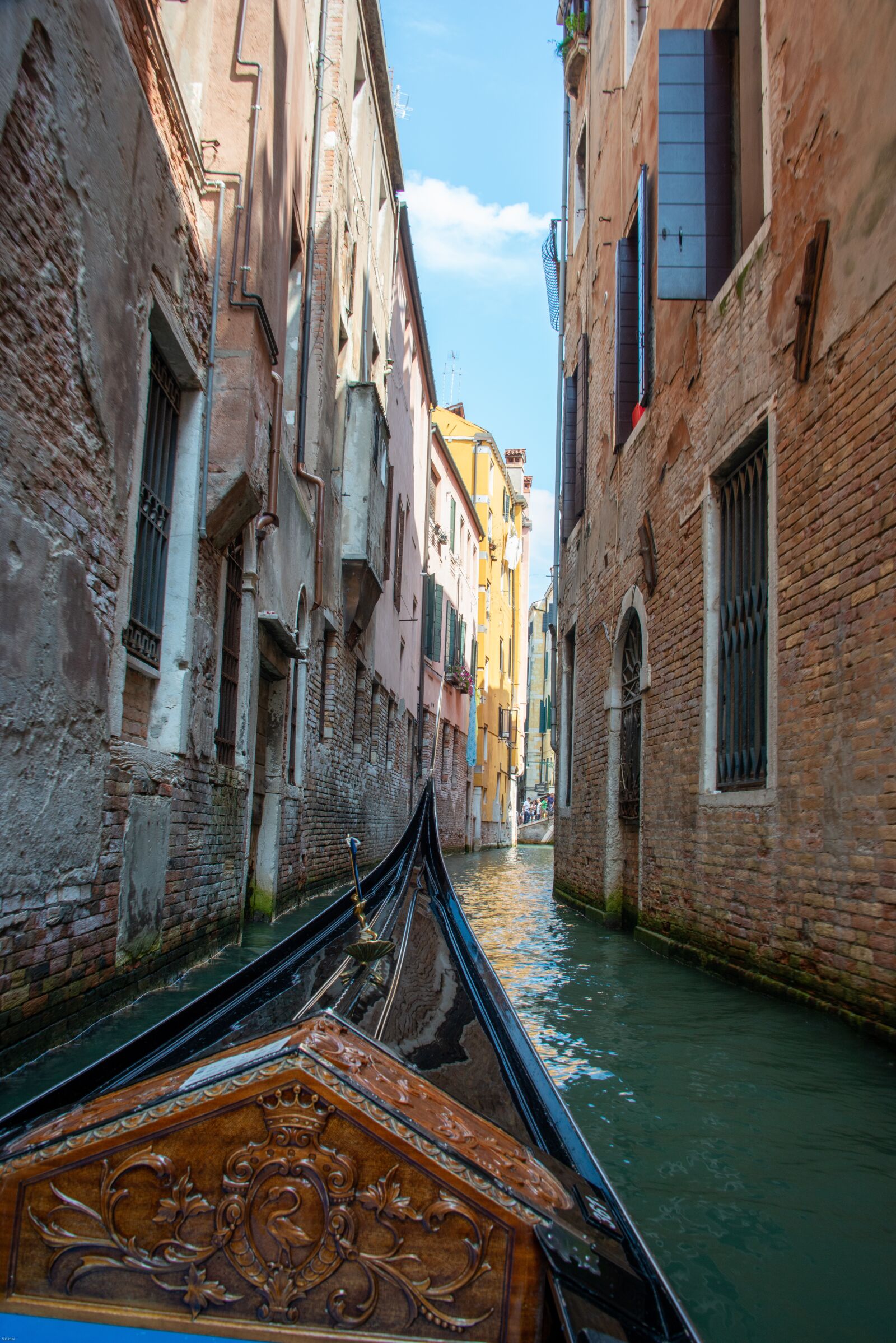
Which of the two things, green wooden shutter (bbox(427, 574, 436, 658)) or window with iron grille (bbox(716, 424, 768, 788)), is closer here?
window with iron grille (bbox(716, 424, 768, 788))

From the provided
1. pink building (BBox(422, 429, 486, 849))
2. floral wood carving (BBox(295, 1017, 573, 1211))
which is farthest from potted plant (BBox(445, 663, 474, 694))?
floral wood carving (BBox(295, 1017, 573, 1211))

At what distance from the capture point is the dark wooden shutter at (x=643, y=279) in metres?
7.25

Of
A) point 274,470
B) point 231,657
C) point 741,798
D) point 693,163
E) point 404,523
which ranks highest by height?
point 404,523

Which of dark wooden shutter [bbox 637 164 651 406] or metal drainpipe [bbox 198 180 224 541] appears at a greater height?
dark wooden shutter [bbox 637 164 651 406]

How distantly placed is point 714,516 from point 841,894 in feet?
8.13

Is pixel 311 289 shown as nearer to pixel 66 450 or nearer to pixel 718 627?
pixel 718 627

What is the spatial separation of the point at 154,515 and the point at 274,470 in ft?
6.29

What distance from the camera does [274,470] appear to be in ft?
20.9

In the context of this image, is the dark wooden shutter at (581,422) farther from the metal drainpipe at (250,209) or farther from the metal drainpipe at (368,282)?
the metal drainpipe at (250,209)

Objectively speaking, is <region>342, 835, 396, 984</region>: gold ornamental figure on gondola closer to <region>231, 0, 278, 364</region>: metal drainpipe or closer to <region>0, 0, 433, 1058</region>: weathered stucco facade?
<region>0, 0, 433, 1058</region>: weathered stucco facade

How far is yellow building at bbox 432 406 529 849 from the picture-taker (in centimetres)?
2470

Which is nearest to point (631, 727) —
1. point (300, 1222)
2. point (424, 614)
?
point (300, 1222)

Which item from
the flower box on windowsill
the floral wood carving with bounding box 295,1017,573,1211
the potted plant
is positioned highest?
the flower box on windowsill

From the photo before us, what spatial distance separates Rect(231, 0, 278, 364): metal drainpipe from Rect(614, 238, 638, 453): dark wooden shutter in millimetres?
3262
